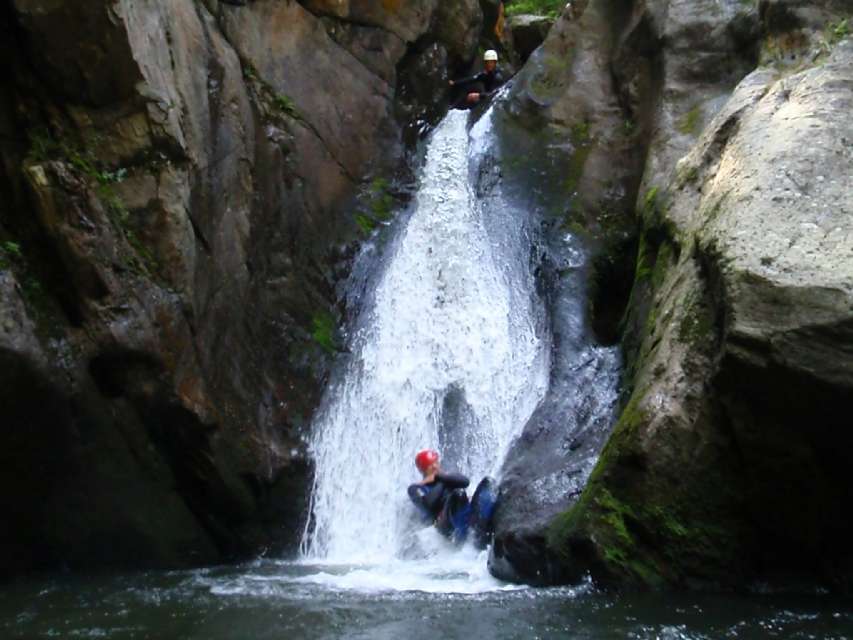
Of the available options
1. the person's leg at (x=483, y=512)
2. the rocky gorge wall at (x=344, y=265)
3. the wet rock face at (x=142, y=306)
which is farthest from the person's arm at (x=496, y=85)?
the person's leg at (x=483, y=512)

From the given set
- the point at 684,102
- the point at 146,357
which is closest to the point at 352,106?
the point at 684,102

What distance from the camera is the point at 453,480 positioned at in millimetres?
9484

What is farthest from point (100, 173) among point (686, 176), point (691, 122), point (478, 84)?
point (478, 84)

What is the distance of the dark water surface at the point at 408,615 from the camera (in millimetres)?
5773

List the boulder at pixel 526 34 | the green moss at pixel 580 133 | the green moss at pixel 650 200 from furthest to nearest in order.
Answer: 1. the boulder at pixel 526 34
2. the green moss at pixel 580 133
3. the green moss at pixel 650 200

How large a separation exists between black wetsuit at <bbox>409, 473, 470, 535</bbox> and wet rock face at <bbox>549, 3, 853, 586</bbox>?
1.96 metres

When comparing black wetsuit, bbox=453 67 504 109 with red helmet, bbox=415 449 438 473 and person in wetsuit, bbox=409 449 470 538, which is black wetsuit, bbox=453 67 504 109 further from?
person in wetsuit, bbox=409 449 470 538

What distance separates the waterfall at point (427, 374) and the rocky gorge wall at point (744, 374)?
1949 millimetres

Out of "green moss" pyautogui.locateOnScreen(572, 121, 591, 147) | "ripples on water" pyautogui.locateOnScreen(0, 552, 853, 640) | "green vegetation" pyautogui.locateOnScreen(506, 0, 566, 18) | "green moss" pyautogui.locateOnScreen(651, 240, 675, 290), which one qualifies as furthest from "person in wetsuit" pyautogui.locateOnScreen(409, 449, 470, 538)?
"green vegetation" pyautogui.locateOnScreen(506, 0, 566, 18)

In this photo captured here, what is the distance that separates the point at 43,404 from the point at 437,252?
6244 millimetres

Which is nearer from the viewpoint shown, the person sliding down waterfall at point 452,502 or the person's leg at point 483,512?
the person's leg at point 483,512

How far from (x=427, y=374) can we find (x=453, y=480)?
99.8 inches

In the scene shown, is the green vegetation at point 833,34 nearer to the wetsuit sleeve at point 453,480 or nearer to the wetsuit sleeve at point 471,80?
the wetsuit sleeve at point 453,480

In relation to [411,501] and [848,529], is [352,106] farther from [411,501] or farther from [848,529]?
[848,529]
